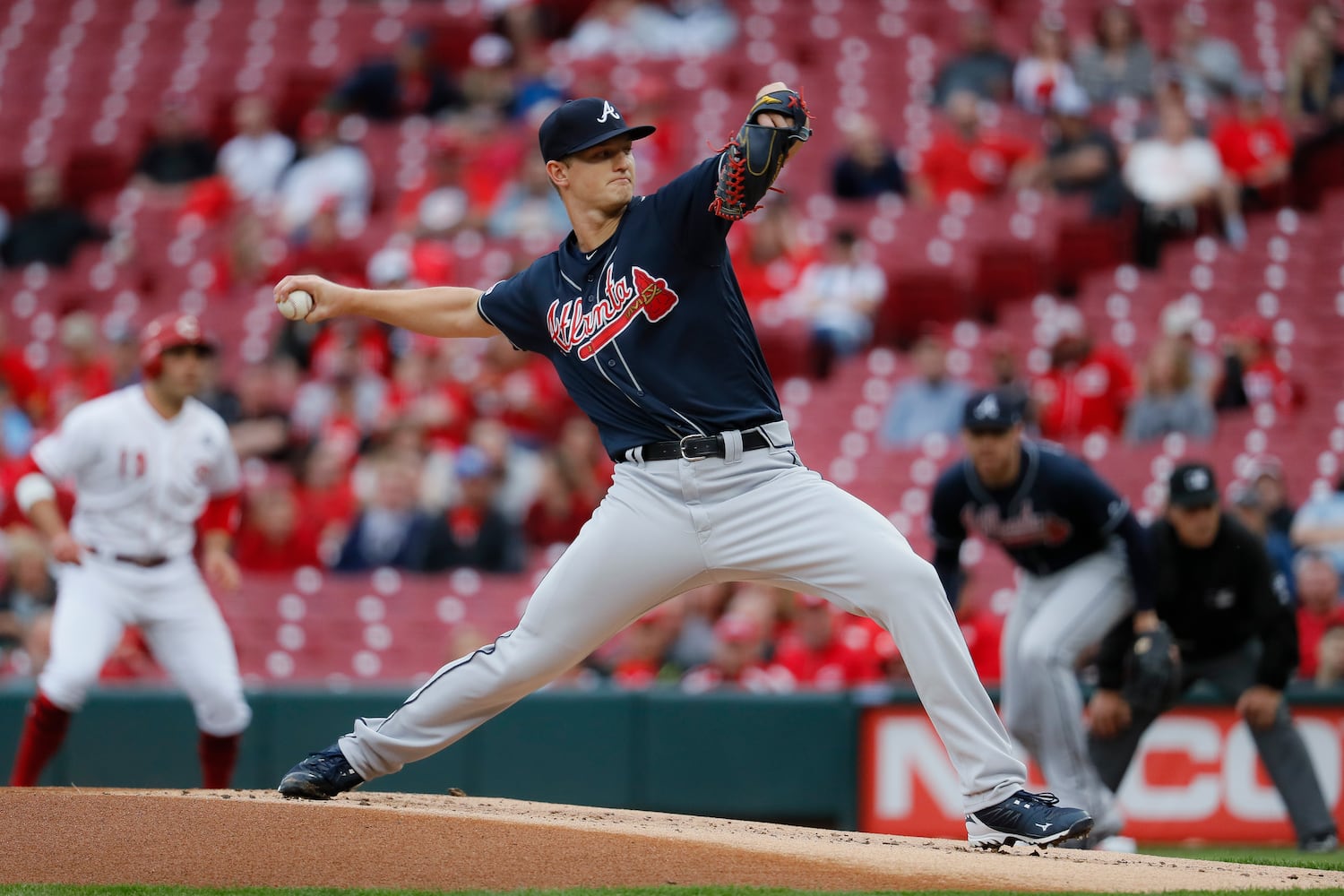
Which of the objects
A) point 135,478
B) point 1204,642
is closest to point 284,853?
point 135,478

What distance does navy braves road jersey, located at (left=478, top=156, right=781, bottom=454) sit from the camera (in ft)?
13.4

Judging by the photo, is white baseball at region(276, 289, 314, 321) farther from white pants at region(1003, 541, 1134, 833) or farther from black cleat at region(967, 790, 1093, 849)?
white pants at region(1003, 541, 1134, 833)

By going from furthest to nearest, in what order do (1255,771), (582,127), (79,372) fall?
(79,372), (1255,771), (582,127)

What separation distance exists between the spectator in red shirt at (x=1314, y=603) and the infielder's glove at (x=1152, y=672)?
1812 mm

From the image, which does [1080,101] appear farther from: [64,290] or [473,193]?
[64,290]

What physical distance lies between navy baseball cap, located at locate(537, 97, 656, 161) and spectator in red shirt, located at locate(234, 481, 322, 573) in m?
6.15

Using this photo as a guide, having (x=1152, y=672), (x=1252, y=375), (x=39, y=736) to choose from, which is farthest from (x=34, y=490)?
(x=1252, y=375)

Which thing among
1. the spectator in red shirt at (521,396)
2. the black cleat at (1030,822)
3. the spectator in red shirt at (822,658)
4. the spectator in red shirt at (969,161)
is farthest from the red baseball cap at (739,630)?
the spectator in red shirt at (969,161)

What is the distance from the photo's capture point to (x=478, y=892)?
4.07 metres

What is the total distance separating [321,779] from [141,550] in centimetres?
196

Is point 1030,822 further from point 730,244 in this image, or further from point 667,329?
point 730,244

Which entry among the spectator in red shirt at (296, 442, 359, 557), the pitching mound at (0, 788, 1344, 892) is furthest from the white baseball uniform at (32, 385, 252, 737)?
the spectator in red shirt at (296, 442, 359, 557)

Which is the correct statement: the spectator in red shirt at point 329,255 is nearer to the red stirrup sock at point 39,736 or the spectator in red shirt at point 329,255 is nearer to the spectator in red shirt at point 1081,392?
the spectator in red shirt at point 1081,392

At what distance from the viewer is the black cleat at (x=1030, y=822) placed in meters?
4.11
